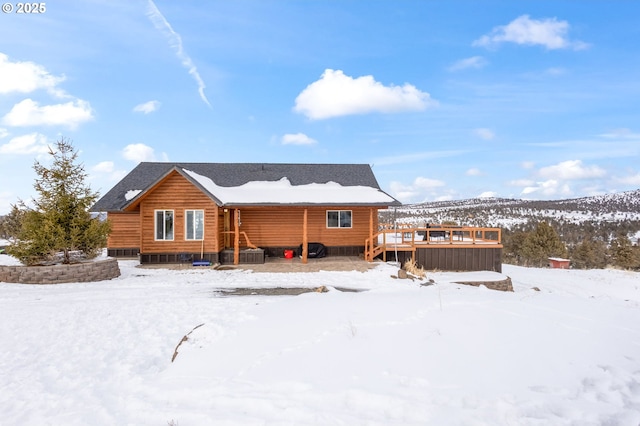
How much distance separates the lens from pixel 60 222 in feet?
42.8

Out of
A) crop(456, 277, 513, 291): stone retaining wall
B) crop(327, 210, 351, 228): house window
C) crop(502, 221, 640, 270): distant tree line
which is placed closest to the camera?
crop(456, 277, 513, 291): stone retaining wall

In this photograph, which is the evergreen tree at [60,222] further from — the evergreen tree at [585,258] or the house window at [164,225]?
the evergreen tree at [585,258]

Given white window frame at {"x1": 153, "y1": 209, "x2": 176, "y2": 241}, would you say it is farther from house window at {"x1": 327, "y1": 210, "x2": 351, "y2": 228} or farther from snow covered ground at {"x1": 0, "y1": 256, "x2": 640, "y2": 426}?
house window at {"x1": 327, "y1": 210, "x2": 351, "y2": 228}

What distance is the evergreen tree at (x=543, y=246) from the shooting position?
4100 cm

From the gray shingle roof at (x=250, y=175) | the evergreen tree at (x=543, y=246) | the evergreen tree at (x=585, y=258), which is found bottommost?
the evergreen tree at (x=585, y=258)

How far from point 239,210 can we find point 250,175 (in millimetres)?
2611

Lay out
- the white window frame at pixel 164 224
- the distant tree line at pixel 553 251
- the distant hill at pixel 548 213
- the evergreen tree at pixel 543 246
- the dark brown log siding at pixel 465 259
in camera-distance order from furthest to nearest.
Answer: the distant hill at pixel 548 213 → the evergreen tree at pixel 543 246 → the distant tree line at pixel 553 251 → the dark brown log siding at pixel 465 259 → the white window frame at pixel 164 224

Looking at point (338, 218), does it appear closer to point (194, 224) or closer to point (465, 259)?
point (465, 259)

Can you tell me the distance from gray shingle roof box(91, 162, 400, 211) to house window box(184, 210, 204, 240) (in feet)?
9.97

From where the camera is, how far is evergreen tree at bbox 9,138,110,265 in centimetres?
1258

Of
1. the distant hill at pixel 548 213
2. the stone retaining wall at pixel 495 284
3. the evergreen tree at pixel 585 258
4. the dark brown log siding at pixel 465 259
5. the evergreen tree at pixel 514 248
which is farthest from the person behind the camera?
the distant hill at pixel 548 213

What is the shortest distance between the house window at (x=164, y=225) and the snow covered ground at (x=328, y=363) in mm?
6880

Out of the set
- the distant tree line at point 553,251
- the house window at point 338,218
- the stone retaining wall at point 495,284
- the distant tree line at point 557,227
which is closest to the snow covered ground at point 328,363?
the stone retaining wall at point 495,284

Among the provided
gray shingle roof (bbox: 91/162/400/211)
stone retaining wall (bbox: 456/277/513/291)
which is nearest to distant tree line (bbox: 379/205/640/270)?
gray shingle roof (bbox: 91/162/400/211)
